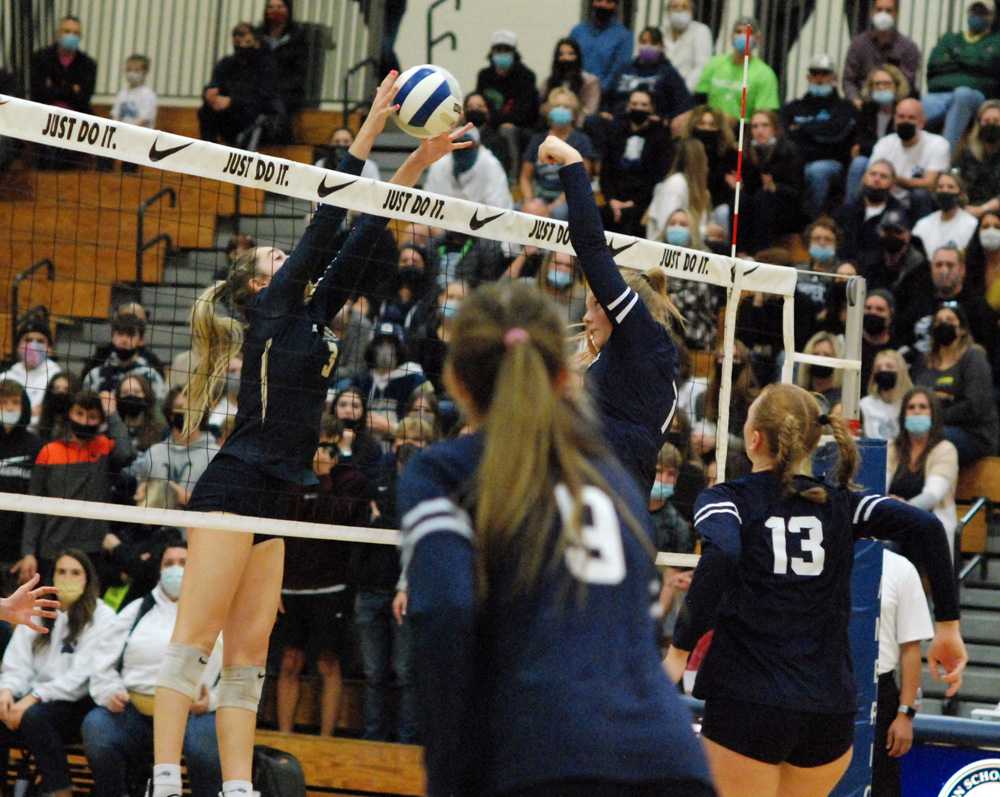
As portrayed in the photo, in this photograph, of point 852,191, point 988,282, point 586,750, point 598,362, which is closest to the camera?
point 586,750

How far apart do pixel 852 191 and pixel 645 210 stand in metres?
1.68

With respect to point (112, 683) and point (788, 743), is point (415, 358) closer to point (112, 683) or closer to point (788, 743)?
point (112, 683)

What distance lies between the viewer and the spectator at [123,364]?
11.3 meters

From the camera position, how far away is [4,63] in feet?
55.4

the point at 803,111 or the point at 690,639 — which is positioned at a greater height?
the point at 803,111

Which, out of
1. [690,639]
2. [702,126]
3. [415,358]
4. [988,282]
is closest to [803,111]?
[702,126]

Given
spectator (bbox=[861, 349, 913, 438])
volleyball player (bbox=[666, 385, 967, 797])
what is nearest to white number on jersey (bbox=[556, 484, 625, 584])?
volleyball player (bbox=[666, 385, 967, 797])

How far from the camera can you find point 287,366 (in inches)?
235

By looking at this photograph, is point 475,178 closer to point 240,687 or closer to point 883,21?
point 883,21

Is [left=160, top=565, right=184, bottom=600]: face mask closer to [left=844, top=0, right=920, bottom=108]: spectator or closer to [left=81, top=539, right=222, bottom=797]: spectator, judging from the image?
[left=81, top=539, right=222, bottom=797]: spectator

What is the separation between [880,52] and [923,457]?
536 centimetres

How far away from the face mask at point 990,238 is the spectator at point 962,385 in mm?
898

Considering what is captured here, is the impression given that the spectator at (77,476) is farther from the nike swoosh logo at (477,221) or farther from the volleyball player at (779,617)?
the volleyball player at (779,617)

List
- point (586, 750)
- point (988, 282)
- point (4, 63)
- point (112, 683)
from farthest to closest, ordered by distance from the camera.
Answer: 1. point (4, 63)
2. point (988, 282)
3. point (112, 683)
4. point (586, 750)
